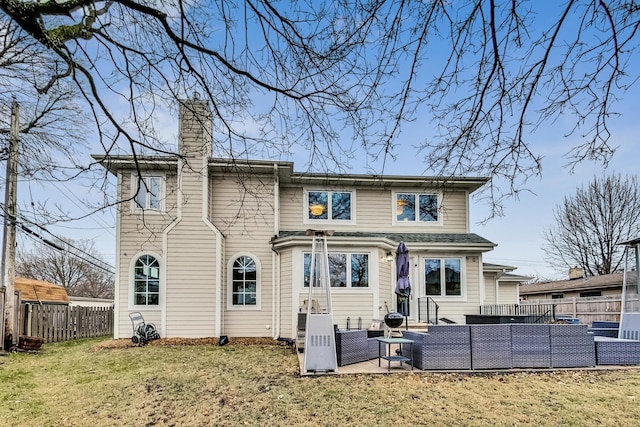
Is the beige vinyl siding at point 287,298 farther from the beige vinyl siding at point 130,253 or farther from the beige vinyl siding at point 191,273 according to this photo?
the beige vinyl siding at point 130,253

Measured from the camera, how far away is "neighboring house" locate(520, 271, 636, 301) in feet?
68.0

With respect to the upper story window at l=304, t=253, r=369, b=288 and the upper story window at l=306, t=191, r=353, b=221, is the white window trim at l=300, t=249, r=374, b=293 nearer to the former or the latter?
the upper story window at l=304, t=253, r=369, b=288

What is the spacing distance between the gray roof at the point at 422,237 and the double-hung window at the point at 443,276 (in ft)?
2.14

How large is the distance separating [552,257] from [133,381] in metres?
27.1

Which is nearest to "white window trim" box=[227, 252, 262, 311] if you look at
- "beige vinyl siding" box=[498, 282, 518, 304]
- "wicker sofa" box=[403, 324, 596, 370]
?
"wicker sofa" box=[403, 324, 596, 370]

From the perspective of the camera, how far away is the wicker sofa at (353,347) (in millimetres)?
8352

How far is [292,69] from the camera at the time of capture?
151 inches

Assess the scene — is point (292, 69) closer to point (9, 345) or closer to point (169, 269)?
point (169, 269)

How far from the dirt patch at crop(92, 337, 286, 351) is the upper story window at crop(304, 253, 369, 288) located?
2.32 meters

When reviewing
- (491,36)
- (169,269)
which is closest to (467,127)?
(491,36)

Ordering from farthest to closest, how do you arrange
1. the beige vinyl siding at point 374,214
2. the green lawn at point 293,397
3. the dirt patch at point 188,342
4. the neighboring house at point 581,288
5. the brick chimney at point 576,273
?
1. the brick chimney at point 576,273
2. the neighboring house at point 581,288
3. the beige vinyl siding at point 374,214
4. the dirt patch at point 188,342
5. the green lawn at point 293,397

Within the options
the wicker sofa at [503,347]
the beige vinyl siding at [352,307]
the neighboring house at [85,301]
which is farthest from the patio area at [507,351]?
the neighboring house at [85,301]

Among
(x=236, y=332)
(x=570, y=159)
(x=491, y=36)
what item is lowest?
(x=236, y=332)

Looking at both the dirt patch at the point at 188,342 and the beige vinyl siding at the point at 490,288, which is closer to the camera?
the dirt patch at the point at 188,342
